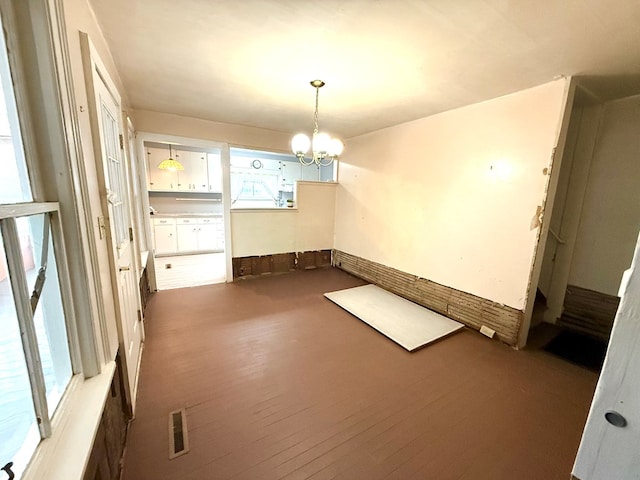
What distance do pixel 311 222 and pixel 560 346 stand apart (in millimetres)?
3803

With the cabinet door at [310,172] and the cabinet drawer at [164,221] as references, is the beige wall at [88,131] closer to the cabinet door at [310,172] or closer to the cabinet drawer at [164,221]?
the cabinet drawer at [164,221]

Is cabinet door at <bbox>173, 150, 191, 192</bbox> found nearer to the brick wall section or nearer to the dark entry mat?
the brick wall section

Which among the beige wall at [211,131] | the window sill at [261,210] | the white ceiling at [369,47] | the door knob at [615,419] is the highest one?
the white ceiling at [369,47]

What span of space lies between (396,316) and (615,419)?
Answer: 2.53 m

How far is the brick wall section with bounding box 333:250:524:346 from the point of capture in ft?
8.49

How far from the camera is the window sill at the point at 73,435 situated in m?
0.77

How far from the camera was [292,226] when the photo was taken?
15.5ft

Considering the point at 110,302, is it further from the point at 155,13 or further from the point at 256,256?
the point at 256,256

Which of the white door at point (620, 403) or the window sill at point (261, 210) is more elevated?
the window sill at point (261, 210)

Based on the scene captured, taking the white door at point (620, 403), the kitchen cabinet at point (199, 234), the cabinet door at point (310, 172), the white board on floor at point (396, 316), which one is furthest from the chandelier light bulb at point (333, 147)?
the cabinet door at point (310, 172)

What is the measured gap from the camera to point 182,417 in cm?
165

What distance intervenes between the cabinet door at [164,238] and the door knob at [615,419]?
20.8ft

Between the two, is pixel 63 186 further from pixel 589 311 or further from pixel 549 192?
pixel 589 311

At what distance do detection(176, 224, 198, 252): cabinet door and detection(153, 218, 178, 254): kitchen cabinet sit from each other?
10cm
